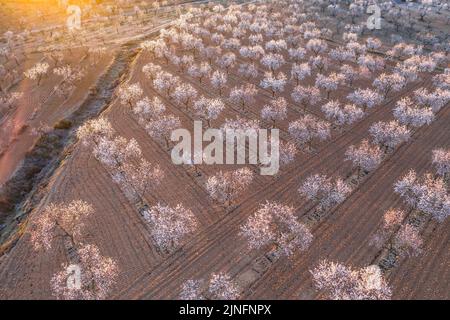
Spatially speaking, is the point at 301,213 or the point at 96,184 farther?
the point at 96,184

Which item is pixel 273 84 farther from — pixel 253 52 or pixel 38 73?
pixel 38 73

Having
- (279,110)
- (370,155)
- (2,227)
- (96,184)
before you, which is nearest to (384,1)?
(279,110)

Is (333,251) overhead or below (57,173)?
below

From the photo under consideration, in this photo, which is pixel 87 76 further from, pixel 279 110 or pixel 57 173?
pixel 279 110

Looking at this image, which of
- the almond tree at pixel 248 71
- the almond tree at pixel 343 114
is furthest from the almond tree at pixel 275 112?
the almond tree at pixel 248 71

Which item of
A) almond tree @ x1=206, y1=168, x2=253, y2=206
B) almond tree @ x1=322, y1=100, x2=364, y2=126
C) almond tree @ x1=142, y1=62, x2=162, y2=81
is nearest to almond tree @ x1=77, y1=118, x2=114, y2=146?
almond tree @ x1=206, y1=168, x2=253, y2=206
